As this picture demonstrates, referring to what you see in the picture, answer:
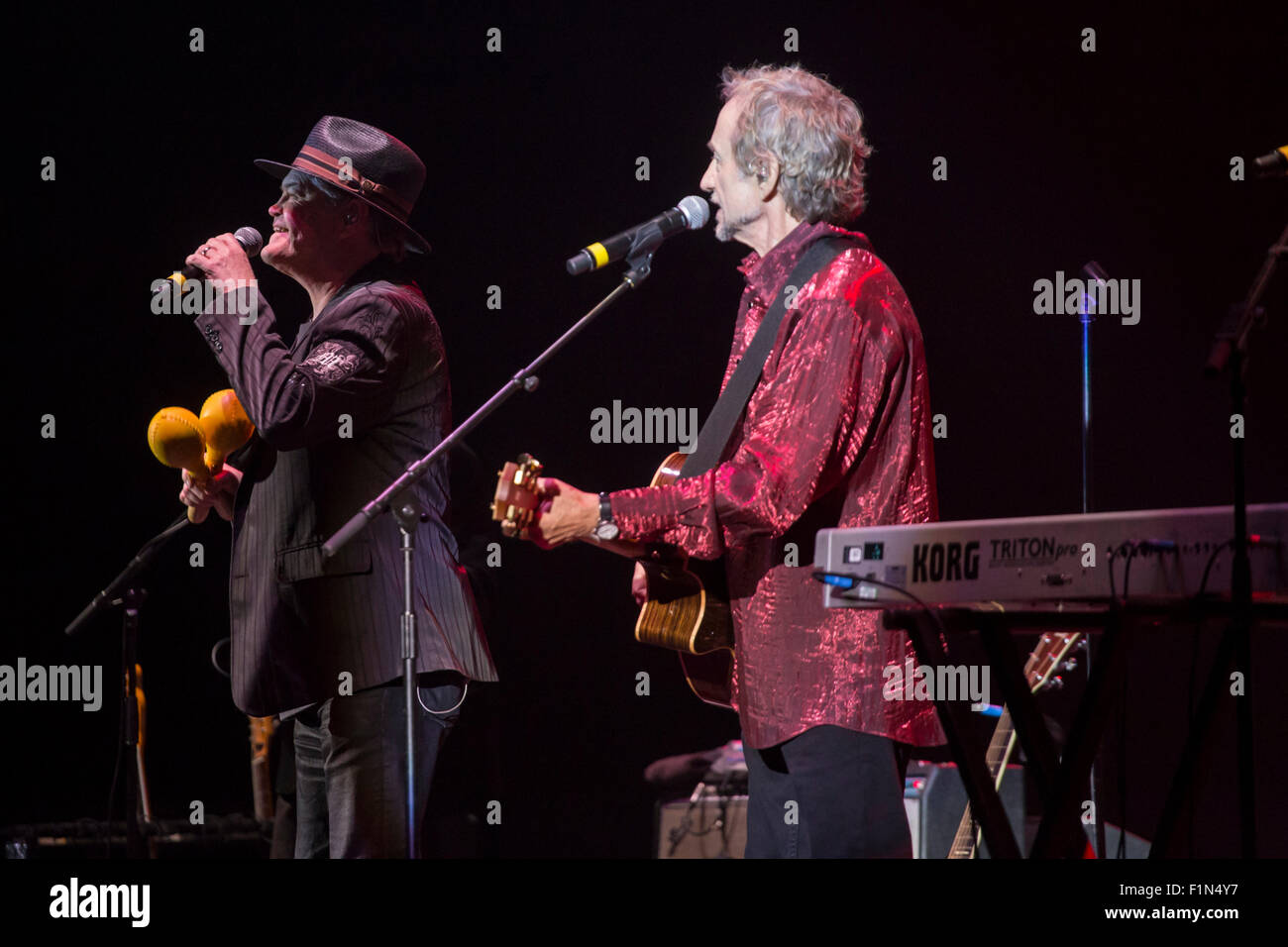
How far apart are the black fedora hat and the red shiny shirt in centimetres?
112

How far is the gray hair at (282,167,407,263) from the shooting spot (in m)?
2.84

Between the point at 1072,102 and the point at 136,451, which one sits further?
the point at 136,451

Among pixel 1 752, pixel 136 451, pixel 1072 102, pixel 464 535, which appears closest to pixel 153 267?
pixel 136 451

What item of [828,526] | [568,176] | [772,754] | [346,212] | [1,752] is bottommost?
[1,752]

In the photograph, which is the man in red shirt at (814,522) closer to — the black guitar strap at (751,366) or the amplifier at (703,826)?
the black guitar strap at (751,366)

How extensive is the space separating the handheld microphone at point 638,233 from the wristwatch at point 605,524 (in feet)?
1.94

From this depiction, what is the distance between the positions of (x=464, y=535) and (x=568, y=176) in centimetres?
117

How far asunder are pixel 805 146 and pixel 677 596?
0.78m

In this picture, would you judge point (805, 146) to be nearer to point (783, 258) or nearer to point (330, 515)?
point (783, 258)

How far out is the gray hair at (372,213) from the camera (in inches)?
112

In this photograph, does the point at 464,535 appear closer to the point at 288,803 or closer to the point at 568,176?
the point at 568,176

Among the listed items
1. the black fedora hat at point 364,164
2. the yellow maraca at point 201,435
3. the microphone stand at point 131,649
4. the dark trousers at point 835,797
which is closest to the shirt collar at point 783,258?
the dark trousers at point 835,797

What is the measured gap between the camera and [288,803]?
288 centimetres
